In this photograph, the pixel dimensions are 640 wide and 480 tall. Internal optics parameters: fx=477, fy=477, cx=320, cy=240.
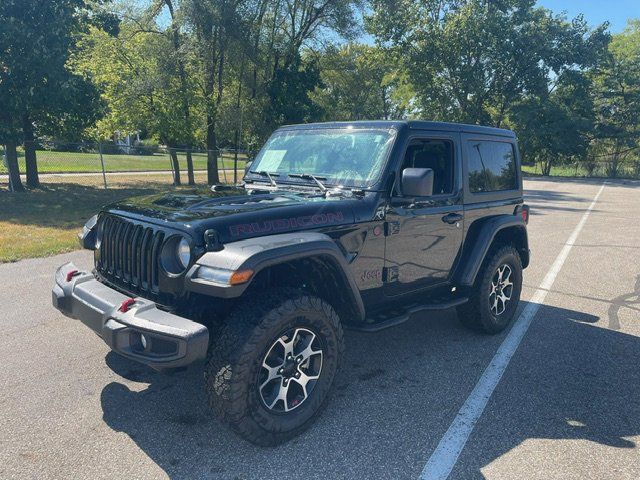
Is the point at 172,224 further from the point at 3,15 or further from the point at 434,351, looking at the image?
the point at 3,15

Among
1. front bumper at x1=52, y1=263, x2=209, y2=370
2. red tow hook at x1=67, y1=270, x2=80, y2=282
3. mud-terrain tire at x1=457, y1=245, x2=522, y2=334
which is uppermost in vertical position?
red tow hook at x1=67, y1=270, x2=80, y2=282

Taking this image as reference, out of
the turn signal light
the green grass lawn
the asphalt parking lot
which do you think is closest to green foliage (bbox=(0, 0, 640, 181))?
the green grass lawn

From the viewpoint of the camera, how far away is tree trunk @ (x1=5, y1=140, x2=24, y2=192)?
46.2 ft

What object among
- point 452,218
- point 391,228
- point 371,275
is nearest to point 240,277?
point 371,275

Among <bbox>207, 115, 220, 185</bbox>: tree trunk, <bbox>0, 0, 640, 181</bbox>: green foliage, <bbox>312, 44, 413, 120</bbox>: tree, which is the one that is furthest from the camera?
<bbox>312, 44, 413, 120</bbox>: tree

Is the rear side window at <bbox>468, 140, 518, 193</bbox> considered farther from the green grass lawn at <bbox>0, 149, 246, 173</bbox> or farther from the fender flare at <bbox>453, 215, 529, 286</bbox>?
the green grass lawn at <bbox>0, 149, 246, 173</bbox>

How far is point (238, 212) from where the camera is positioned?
9.78ft

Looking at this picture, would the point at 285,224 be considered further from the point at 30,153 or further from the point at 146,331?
the point at 30,153

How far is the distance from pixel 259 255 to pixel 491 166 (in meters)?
3.02

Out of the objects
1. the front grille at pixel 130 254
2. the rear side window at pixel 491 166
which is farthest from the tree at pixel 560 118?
the front grille at pixel 130 254

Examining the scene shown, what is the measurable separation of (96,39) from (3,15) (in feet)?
26.6

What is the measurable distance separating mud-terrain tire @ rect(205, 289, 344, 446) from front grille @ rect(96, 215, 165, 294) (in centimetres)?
59

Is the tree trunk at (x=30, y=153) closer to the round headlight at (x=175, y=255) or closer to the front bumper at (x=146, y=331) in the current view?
the front bumper at (x=146, y=331)

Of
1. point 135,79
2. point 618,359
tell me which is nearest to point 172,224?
point 618,359
